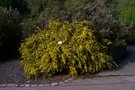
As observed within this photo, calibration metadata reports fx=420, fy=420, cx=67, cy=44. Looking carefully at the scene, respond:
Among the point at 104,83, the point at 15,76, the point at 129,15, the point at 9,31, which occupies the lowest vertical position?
the point at 104,83

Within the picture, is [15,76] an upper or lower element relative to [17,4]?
lower

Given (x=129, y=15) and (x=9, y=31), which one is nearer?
(x=9, y=31)

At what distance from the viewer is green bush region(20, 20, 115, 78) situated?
895cm

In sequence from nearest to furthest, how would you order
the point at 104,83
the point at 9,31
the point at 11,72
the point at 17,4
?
the point at 104,83 → the point at 11,72 → the point at 9,31 → the point at 17,4

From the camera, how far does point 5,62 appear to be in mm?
10633

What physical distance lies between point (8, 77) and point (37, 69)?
0.73 meters

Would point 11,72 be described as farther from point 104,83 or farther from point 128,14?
point 128,14

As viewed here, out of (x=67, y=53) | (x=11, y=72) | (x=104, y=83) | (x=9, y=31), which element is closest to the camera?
(x=104, y=83)

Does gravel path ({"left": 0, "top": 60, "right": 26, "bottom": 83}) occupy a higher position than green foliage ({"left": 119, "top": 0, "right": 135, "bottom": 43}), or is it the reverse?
green foliage ({"left": 119, "top": 0, "right": 135, "bottom": 43})

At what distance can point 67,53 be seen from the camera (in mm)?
8875

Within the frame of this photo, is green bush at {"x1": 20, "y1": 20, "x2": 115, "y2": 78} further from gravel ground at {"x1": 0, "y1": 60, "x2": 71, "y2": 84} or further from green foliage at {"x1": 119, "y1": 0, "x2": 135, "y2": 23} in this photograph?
green foliage at {"x1": 119, "y1": 0, "x2": 135, "y2": 23}

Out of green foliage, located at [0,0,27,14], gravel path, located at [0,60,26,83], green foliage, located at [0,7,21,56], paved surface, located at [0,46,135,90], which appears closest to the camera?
paved surface, located at [0,46,135,90]

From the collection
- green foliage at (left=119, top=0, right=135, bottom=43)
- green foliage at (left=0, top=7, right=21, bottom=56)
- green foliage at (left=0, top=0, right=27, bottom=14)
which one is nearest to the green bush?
green foliage at (left=0, top=7, right=21, bottom=56)

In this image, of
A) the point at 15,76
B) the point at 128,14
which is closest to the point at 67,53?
the point at 15,76
